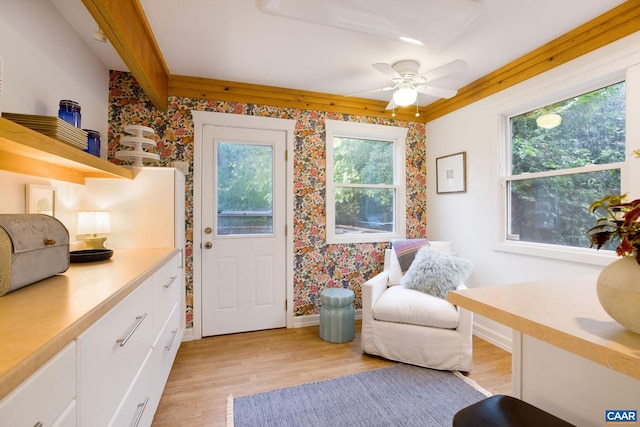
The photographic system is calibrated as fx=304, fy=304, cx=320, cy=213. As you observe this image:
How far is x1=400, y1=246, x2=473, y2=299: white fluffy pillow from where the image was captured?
2559mm

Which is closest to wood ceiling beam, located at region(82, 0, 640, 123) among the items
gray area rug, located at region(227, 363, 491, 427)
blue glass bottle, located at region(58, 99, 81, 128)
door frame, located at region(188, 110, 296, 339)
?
door frame, located at region(188, 110, 296, 339)

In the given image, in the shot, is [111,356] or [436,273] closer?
[111,356]

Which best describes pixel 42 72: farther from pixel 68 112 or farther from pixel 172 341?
pixel 172 341

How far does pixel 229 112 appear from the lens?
2.98m

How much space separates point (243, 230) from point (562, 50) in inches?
118

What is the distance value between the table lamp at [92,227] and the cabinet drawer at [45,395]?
57.3 inches

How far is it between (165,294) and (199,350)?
3.52 feet

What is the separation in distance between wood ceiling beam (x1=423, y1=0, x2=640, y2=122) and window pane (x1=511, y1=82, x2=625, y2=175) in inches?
11.8

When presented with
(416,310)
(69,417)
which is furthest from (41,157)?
(416,310)

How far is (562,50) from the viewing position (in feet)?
7.30

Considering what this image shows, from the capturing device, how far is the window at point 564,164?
6.77 ft

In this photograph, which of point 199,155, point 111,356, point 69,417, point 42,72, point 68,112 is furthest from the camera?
point 199,155

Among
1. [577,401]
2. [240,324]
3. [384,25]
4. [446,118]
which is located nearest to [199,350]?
[240,324]

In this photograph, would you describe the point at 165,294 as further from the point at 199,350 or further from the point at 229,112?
the point at 229,112
